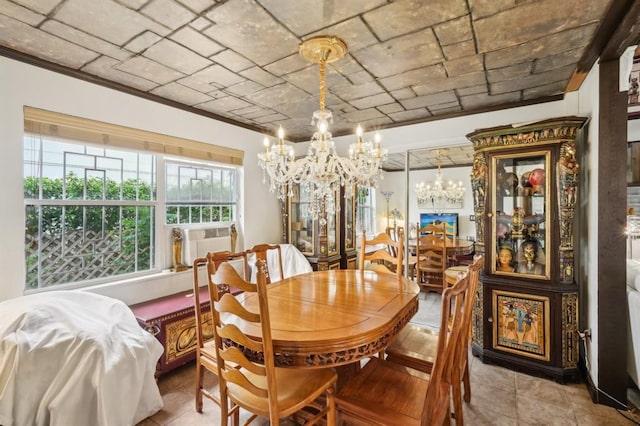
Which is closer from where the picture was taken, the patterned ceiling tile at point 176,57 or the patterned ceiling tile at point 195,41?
the patterned ceiling tile at point 195,41

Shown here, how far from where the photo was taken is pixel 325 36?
6.01ft

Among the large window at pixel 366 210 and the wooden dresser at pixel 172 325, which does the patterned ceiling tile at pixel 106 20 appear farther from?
the large window at pixel 366 210

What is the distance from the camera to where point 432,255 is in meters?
4.11

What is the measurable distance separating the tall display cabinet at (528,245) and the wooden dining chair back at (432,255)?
1242mm

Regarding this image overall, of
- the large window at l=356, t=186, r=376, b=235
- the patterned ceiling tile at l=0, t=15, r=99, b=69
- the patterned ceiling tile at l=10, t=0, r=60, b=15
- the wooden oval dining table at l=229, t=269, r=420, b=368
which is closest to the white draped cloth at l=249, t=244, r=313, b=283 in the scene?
the wooden oval dining table at l=229, t=269, r=420, b=368

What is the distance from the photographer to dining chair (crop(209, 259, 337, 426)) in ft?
4.07

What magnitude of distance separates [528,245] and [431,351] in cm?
148

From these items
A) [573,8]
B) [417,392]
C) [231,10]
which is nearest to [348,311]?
[417,392]

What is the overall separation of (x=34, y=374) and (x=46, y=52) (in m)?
2.08

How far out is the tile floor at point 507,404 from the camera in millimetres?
1933

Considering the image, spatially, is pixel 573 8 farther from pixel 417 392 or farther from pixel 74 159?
pixel 74 159

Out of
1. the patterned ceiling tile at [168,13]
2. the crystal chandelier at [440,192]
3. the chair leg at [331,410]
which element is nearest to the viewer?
the chair leg at [331,410]

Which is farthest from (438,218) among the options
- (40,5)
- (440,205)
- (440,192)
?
(40,5)

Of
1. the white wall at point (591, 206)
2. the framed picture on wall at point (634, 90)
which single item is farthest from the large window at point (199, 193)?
the framed picture on wall at point (634, 90)
